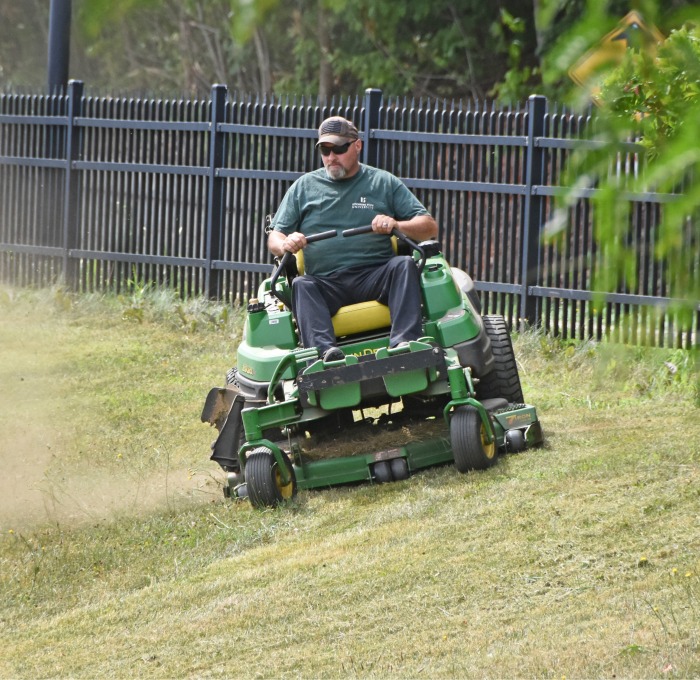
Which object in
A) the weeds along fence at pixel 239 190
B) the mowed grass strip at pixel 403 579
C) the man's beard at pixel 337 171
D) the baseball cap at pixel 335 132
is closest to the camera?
the mowed grass strip at pixel 403 579

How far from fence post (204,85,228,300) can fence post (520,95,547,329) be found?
3.12 metres

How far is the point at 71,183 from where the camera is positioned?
1348 cm

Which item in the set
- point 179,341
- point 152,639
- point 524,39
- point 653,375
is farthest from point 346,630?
point 524,39

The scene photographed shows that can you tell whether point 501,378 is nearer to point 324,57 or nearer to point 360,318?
point 360,318

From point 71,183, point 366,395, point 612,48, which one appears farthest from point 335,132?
point 71,183

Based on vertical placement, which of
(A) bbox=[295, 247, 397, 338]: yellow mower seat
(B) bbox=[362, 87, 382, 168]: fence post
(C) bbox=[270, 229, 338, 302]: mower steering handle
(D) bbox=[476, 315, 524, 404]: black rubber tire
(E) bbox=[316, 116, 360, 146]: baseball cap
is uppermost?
(B) bbox=[362, 87, 382, 168]: fence post

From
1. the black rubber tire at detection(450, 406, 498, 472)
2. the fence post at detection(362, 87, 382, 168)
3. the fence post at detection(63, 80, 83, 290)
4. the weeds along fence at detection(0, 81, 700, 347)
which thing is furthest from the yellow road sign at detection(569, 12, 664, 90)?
the fence post at detection(63, 80, 83, 290)

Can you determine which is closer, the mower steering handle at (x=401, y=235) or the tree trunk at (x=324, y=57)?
the mower steering handle at (x=401, y=235)

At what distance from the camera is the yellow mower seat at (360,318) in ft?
23.7

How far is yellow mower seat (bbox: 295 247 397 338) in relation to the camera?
724 centimetres

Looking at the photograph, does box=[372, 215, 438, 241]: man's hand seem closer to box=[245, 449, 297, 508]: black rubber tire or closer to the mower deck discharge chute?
the mower deck discharge chute

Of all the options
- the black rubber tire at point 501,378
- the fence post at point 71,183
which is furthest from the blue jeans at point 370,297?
the fence post at point 71,183

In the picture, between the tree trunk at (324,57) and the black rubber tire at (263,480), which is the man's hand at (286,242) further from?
the tree trunk at (324,57)

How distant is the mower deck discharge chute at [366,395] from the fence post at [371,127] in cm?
398
